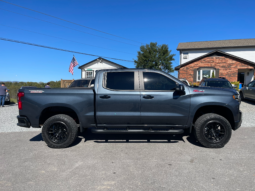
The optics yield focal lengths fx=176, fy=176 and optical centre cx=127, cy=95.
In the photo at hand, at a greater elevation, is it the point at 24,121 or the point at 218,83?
the point at 218,83

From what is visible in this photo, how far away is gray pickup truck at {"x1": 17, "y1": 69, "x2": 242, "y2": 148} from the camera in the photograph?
164 inches

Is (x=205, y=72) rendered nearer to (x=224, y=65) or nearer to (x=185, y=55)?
(x=224, y=65)

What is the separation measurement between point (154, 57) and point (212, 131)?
2894 cm

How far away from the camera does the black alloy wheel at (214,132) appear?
4.21 m

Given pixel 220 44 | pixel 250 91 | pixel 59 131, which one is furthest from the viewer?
pixel 220 44

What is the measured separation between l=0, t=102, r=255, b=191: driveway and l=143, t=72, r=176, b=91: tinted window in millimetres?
1465

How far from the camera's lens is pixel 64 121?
4.21 meters

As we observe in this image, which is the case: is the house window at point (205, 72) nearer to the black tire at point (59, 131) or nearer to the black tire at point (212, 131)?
the black tire at point (212, 131)

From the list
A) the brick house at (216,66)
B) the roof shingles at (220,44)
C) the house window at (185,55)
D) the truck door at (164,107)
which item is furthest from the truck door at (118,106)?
the house window at (185,55)

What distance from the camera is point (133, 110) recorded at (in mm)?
4199

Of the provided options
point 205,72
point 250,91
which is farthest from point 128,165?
point 205,72

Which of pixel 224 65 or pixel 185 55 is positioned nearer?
pixel 224 65

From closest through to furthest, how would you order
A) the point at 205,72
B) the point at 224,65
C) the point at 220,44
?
the point at 224,65 < the point at 205,72 < the point at 220,44

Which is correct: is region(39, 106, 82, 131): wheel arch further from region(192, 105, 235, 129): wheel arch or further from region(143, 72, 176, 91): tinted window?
region(192, 105, 235, 129): wheel arch
